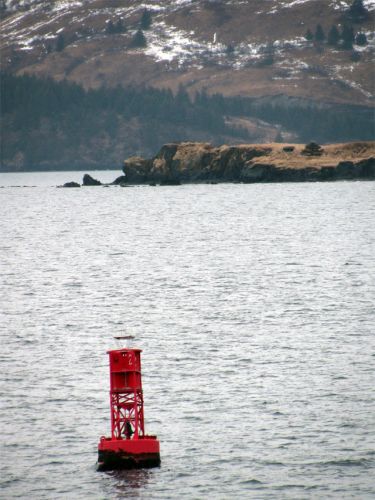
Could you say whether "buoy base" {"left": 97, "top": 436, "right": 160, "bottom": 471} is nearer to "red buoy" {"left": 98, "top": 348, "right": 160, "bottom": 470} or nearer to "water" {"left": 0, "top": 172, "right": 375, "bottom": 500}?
"red buoy" {"left": 98, "top": 348, "right": 160, "bottom": 470}

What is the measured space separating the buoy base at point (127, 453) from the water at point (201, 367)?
0.35 meters

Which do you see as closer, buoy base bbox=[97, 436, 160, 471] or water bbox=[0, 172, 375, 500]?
buoy base bbox=[97, 436, 160, 471]

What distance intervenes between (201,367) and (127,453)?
1383 cm

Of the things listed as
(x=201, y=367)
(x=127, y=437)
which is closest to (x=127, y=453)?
(x=127, y=437)

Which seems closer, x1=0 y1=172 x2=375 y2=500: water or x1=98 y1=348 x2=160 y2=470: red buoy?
x1=98 y1=348 x2=160 y2=470: red buoy

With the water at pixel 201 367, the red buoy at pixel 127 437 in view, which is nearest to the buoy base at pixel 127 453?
the red buoy at pixel 127 437

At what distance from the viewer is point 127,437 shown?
3472 centimetres

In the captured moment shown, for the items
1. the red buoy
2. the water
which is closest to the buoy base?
the red buoy

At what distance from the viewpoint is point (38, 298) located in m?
70.5

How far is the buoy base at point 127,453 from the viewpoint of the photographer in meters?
34.0

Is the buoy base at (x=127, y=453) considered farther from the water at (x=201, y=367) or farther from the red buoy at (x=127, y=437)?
the water at (x=201, y=367)

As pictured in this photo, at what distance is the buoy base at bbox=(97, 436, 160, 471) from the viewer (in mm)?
34031

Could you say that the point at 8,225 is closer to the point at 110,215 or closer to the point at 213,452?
the point at 110,215

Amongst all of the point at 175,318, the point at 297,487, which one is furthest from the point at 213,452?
the point at 175,318
